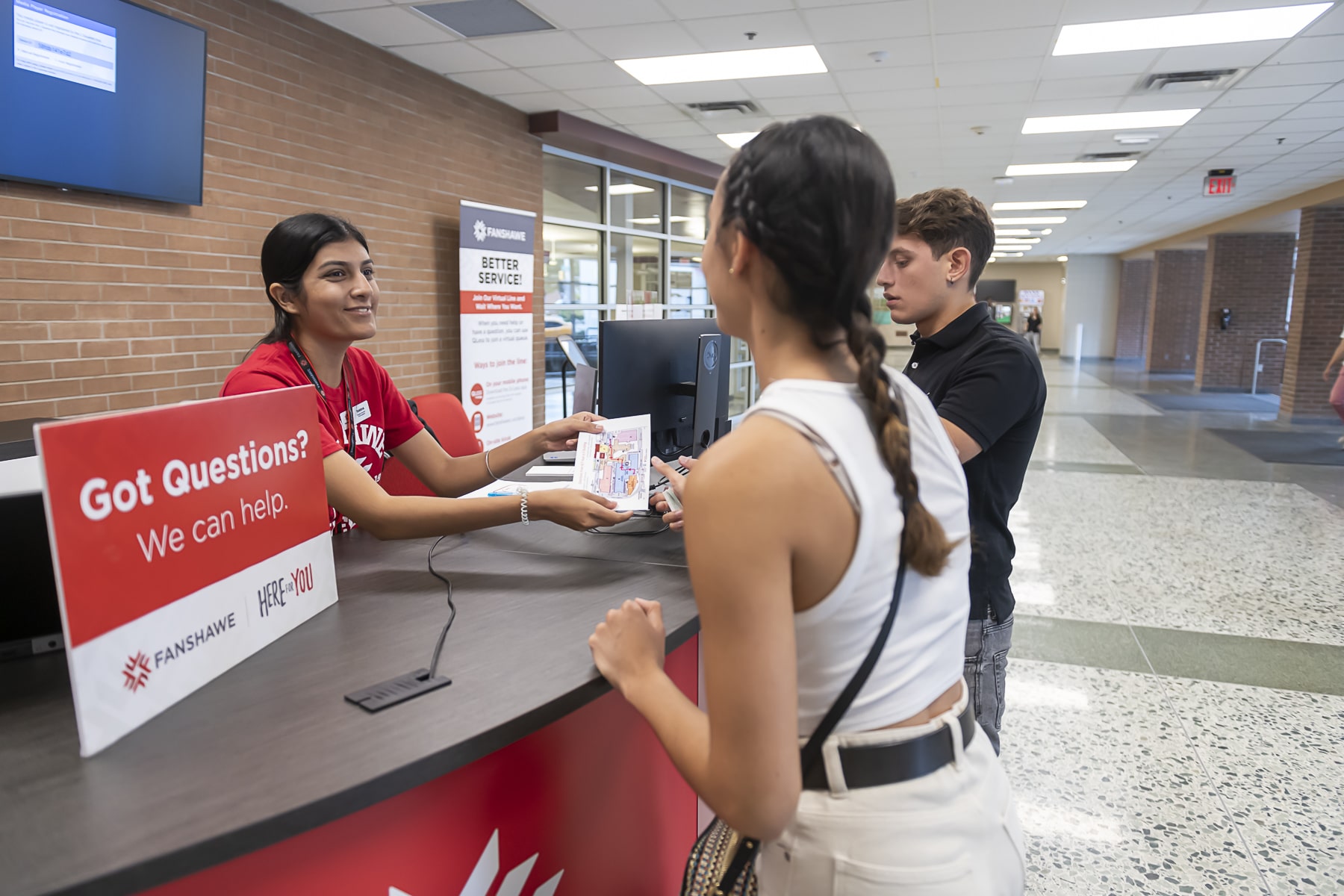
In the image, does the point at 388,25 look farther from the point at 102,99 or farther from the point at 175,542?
the point at 175,542

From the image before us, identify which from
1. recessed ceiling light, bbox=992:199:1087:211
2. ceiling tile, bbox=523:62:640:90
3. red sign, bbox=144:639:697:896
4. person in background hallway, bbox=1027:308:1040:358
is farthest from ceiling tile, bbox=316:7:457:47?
person in background hallway, bbox=1027:308:1040:358

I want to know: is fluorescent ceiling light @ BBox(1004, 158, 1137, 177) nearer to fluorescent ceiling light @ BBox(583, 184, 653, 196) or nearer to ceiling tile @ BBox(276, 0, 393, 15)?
fluorescent ceiling light @ BBox(583, 184, 653, 196)

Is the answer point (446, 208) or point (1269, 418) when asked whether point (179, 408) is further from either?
point (1269, 418)

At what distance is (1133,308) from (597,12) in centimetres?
2266

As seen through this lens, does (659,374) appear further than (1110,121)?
No

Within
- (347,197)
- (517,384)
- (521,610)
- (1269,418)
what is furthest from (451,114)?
(1269,418)

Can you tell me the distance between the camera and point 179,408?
1.12 meters

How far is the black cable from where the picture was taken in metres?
1.18

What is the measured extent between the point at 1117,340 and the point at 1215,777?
23132mm

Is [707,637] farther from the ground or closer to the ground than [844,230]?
closer to the ground

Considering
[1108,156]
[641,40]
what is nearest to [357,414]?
[641,40]

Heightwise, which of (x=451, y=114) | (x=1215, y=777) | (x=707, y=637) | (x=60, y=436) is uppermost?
(x=451, y=114)

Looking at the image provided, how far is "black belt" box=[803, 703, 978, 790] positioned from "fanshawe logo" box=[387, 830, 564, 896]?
0.52m

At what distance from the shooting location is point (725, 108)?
6621 mm
